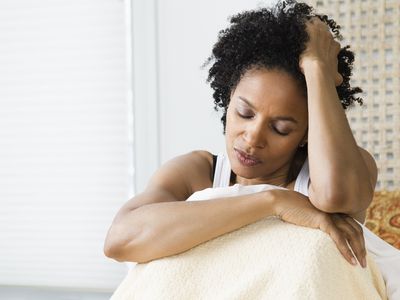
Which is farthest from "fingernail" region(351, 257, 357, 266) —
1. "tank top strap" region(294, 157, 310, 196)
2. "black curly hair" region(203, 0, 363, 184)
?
"black curly hair" region(203, 0, 363, 184)

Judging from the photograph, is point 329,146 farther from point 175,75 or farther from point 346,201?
point 175,75

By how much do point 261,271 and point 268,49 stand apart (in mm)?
604

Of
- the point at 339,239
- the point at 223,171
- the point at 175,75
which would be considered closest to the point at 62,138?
the point at 175,75

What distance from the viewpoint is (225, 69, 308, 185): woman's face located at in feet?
4.72

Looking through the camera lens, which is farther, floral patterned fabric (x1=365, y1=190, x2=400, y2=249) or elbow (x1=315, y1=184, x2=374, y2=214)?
floral patterned fabric (x1=365, y1=190, x2=400, y2=249)

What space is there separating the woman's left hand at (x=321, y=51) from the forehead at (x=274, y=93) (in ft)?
0.17

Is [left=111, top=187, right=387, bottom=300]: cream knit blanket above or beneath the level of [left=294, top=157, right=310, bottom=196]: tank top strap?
beneath

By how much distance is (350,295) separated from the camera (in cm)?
114

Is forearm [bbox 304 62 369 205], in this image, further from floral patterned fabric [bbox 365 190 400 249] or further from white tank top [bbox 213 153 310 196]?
floral patterned fabric [bbox 365 190 400 249]

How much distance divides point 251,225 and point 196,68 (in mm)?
1716

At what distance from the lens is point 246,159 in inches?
58.2

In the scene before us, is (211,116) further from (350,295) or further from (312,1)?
(350,295)

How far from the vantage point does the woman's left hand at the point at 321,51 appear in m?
1.47

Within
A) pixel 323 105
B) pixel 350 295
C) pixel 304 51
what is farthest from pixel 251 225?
pixel 304 51
